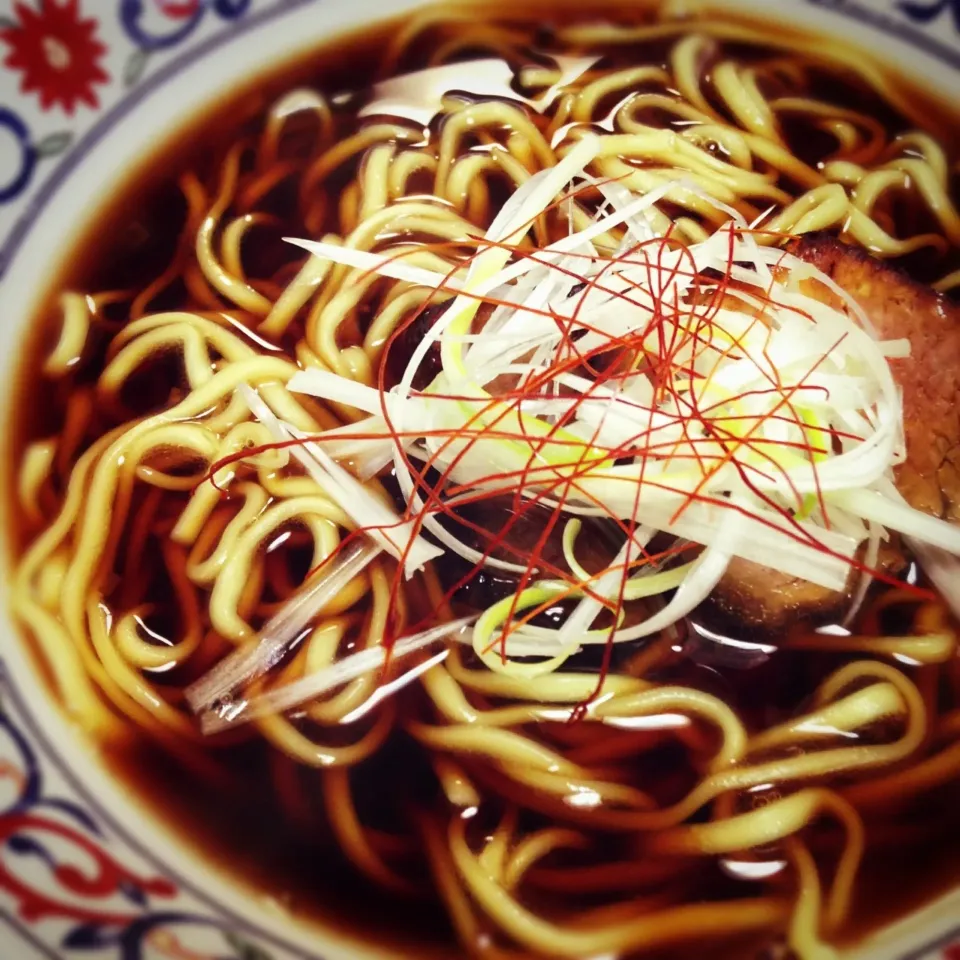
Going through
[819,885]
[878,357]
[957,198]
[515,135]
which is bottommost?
[819,885]

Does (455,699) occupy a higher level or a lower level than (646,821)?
higher

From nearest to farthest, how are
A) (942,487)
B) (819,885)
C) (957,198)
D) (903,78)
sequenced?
(819,885), (942,487), (957,198), (903,78)

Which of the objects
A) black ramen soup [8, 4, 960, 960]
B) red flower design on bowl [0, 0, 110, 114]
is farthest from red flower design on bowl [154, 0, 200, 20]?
black ramen soup [8, 4, 960, 960]

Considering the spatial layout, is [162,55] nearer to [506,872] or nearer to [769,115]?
[769,115]

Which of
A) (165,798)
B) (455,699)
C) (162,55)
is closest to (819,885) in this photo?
(455,699)

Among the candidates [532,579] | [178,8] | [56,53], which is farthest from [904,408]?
[56,53]

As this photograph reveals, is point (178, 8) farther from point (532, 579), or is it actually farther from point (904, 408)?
point (904, 408)

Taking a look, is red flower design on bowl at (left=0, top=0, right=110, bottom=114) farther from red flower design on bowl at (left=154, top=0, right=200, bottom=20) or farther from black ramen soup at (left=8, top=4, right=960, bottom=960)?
black ramen soup at (left=8, top=4, right=960, bottom=960)
